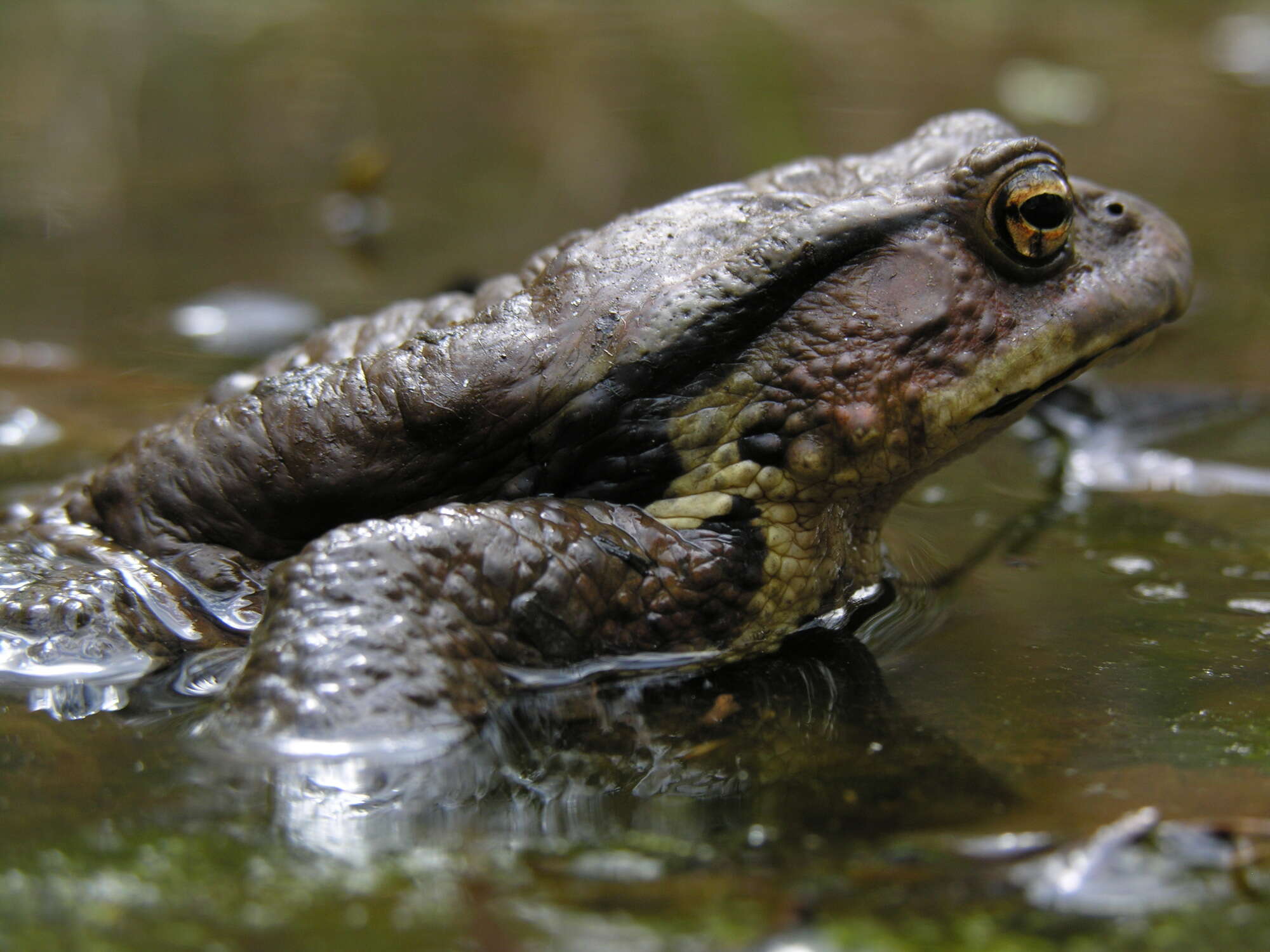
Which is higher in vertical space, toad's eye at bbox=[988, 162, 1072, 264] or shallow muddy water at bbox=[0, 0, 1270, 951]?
toad's eye at bbox=[988, 162, 1072, 264]

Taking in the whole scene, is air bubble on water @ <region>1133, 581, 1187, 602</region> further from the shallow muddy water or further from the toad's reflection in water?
the toad's reflection in water

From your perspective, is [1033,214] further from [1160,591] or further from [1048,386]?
[1160,591]

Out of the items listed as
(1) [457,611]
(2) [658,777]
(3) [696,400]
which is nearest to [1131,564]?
(3) [696,400]

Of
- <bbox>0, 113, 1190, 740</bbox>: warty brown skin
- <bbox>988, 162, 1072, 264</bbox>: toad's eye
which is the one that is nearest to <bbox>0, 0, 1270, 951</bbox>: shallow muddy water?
<bbox>0, 113, 1190, 740</bbox>: warty brown skin

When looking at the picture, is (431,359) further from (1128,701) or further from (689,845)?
(1128,701)

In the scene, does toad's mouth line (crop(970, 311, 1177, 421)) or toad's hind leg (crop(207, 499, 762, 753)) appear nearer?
toad's hind leg (crop(207, 499, 762, 753))

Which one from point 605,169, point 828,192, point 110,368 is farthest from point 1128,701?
point 605,169
